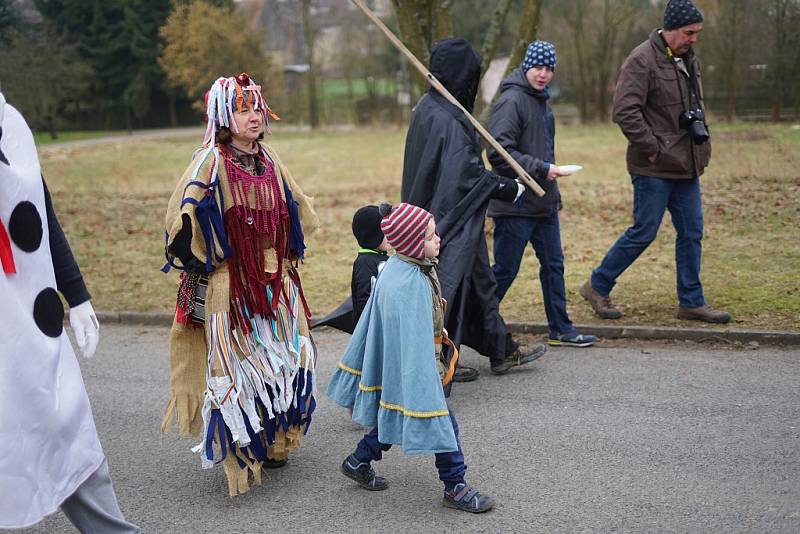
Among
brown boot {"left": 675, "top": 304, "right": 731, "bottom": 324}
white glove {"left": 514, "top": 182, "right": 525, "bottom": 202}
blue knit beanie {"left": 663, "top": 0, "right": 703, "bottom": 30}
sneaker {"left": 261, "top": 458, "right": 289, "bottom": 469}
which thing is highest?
blue knit beanie {"left": 663, "top": 0, "right": 703, "bottom": 30}

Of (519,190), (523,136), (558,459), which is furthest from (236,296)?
(523,136)

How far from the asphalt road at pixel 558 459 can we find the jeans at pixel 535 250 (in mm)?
502

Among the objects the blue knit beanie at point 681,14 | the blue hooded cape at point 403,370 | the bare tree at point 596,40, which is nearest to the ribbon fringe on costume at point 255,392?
the blue hooded cape at point 403,370

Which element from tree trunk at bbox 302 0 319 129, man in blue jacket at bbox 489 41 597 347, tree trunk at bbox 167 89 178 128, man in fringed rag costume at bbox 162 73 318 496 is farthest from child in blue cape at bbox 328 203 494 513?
tree trunk at bbox 167 89 178 128

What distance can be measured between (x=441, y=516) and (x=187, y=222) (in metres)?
1.79

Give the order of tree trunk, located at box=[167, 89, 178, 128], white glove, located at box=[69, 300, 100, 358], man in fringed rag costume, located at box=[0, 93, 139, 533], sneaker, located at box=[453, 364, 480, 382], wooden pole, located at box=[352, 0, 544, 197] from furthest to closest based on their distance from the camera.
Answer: tree trunk, located at box=[167, 89, 178, 128], sneaker, located at box=[453, 364, 480, 382], wooden pole, located at box=[352, 0, 544, 197], white glove, located at box=[69, 300, 100, 358], man in fringed rag costume, located at box=[0, 93, 139, 533]

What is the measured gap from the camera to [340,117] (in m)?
41.1

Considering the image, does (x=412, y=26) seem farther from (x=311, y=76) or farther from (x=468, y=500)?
(x=311, y=76)

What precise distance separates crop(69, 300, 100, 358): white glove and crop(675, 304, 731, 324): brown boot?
4816 millimetres

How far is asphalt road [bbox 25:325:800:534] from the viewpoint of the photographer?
4.28 metres

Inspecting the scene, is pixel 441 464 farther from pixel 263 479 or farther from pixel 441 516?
pixel 263 479

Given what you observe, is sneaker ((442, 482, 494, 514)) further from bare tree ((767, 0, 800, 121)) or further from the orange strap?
bare tree ((767, 0, 800, 121))

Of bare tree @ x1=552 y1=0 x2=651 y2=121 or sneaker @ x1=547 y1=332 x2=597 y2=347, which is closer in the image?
sneaker @ x1=547 y1=332 x2=597 y2=347

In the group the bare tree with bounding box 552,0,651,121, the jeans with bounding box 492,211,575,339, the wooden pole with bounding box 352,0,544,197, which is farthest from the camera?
the bare tree with bounding box 552,0,651,121
